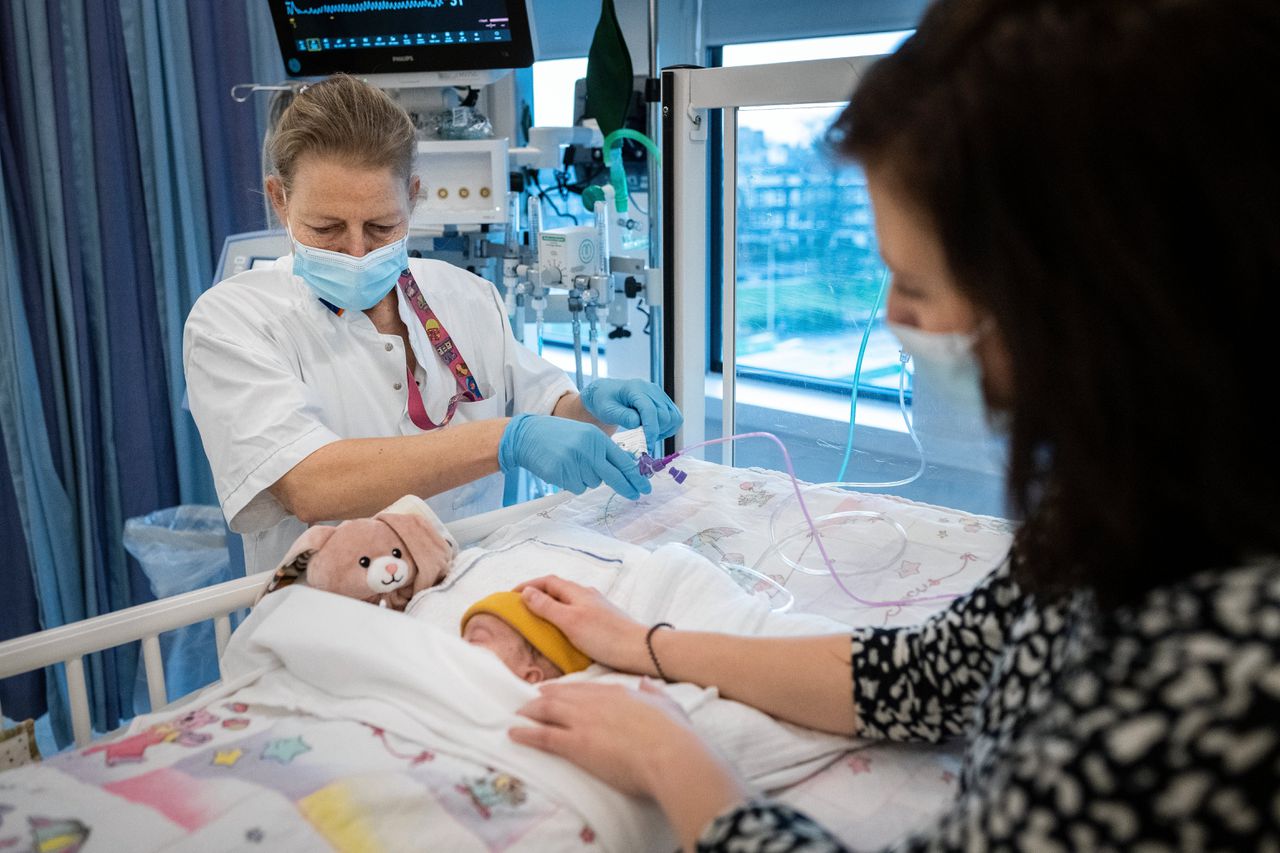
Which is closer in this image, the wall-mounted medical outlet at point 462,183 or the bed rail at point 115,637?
the bed rail at point 115,637

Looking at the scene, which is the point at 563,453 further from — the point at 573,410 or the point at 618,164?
the point at 618,164

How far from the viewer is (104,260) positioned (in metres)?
2.60

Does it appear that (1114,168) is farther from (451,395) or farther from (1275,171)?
(451,395)

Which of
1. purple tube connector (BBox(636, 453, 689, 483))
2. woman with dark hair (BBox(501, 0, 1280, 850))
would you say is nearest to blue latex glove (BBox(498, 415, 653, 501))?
purple tube connector (BBox(636, 453, 689, 483))

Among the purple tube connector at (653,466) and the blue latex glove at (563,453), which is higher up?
the blue latex glove at (563,453)

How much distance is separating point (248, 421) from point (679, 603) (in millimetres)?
740

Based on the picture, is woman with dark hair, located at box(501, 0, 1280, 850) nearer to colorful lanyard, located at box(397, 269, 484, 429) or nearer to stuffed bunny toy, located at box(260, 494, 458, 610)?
stuffed bunny toy, located at box(260, 494, 458, 610)

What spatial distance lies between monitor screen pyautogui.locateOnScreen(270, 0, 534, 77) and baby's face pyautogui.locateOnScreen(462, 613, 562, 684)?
5.67 feet

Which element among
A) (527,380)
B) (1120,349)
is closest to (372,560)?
(527,380)

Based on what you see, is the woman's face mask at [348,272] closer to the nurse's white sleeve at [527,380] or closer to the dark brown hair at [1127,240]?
the nurse's white sleeve at [527,380]

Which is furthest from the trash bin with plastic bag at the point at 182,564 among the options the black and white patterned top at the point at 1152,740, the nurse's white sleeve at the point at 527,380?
the black and white patterned top at the point at 1152,740

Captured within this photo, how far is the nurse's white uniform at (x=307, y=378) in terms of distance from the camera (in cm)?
152

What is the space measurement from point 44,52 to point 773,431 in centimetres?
204

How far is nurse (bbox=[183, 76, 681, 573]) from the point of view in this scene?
1519mm
